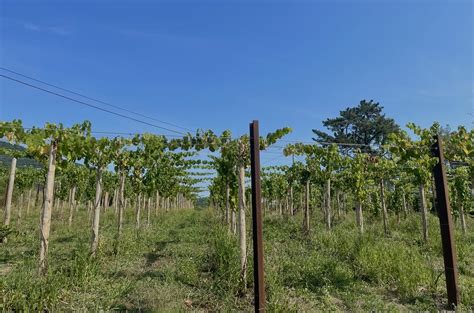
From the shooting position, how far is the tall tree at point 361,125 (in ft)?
128

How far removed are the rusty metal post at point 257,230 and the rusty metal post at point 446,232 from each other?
3248 millimetres

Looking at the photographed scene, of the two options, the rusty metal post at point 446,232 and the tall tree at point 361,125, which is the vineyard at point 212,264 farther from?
the tall tree at point 361,125

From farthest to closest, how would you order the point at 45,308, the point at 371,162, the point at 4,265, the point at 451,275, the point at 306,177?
the point at 306,177 → the point at 371,162 → the point at 4,265 → the point at 451,275 → the point at 45,308

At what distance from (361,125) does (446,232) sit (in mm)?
35618

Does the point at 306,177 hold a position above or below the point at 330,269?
above

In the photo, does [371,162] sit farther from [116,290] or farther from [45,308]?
[45,308]

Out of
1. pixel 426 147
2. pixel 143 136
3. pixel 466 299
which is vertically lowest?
pixel 466 299

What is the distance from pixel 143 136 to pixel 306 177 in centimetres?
842

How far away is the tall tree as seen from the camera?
128 feet

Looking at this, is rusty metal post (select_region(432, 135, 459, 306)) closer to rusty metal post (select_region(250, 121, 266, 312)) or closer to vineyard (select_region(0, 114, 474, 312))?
vineyard (select_region(0, 114, 474, 312))

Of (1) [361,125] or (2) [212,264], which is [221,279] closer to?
(2) [212,264]

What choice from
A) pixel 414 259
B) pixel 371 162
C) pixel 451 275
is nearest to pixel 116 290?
pixel 451 275

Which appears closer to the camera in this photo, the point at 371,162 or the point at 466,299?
the point at 466,299

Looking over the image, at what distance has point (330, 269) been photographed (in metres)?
6.63
